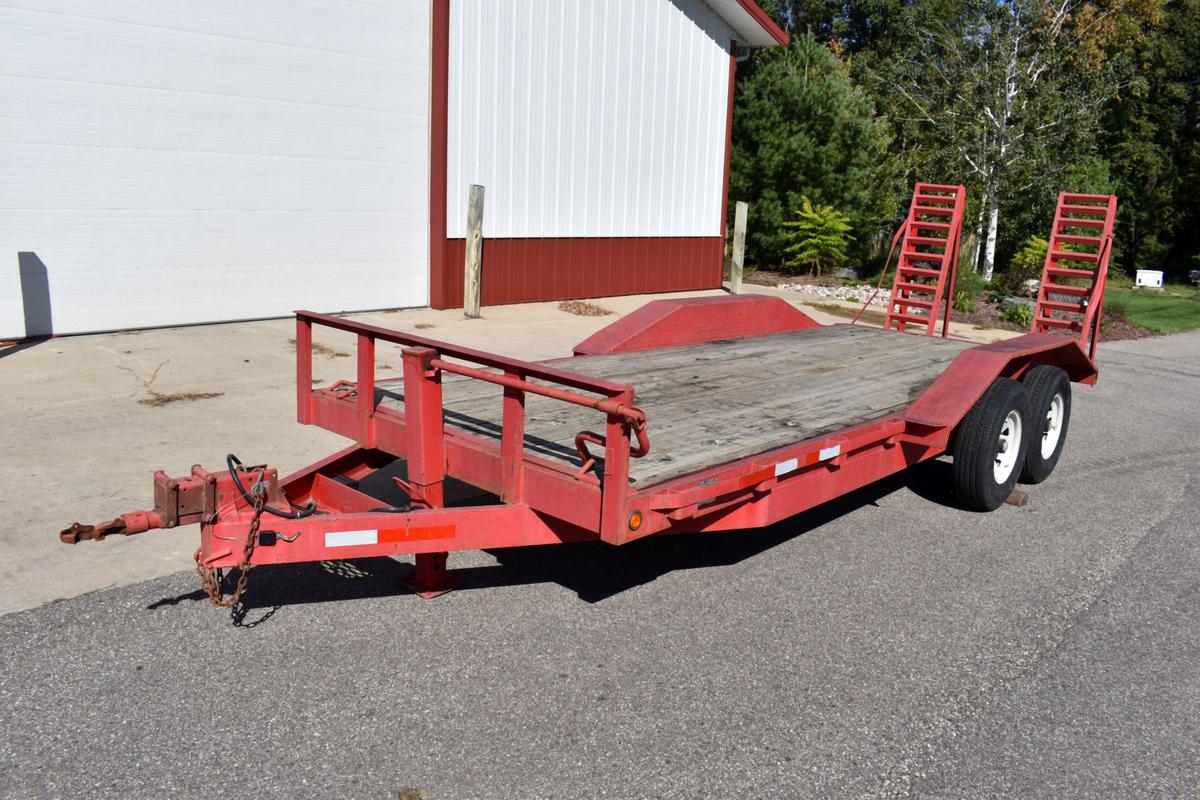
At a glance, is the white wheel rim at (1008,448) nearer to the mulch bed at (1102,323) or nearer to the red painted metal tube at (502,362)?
the red painted metal tube at (502,362)

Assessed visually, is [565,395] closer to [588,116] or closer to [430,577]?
[430,577]

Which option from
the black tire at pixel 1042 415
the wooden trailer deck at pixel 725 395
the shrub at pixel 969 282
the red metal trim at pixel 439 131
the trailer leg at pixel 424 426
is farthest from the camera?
the shrub at pixel 969 282

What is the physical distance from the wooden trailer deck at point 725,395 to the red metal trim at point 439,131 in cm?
724

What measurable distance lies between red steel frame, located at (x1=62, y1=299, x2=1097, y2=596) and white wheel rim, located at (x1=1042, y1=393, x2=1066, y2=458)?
82.3 inches

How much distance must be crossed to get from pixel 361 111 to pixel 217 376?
519 centimetres

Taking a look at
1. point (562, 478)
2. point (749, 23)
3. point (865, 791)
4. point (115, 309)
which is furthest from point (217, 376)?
point (749, 23)

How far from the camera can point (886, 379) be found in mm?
6383

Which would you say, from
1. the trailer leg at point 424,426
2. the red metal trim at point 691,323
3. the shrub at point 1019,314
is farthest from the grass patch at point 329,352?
the shrub at point 1019,314

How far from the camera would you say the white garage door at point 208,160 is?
34.6 feet

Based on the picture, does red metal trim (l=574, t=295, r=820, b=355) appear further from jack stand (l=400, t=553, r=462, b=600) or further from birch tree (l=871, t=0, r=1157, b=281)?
birch tree (l=871, t=0, r=1157, b=281)

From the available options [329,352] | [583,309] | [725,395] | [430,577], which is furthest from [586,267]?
[430,577]

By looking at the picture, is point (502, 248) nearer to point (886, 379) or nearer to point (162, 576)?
point (886, 379)

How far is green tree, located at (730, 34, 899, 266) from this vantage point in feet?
71.8

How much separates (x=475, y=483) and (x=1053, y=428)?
4.52 metres
